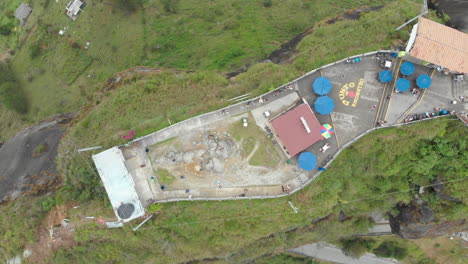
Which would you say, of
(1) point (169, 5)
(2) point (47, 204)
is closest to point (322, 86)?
(1) point (169, 5)

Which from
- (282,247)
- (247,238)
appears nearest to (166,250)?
(247,238)

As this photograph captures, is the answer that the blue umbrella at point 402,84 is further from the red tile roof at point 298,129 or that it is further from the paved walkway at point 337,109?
the red tile roof at point 298,129

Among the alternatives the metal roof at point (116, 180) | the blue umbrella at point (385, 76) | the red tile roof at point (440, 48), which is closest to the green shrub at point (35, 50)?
the metal roof at point (116, 180)

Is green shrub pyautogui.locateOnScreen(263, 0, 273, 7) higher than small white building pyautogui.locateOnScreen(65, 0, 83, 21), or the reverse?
small white building pyautogui.locateOnScreen(65, 0, 83, 21)

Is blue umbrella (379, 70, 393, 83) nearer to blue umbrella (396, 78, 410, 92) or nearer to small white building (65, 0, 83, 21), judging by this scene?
blue umbrella (396, 78, 410, 92)

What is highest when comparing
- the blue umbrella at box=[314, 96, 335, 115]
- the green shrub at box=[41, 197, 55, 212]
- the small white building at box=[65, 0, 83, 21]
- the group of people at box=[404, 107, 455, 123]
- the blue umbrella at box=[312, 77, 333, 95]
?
the small white building at box=[65, 0, 83, 21]

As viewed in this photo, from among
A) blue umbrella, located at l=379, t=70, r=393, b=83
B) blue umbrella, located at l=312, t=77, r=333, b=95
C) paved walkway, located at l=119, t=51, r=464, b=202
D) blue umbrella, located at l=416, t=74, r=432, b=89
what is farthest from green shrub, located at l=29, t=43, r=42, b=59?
blue umbrella, located at l=416, t=74, r=432, b=89

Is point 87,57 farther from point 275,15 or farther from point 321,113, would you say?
point 321,113
